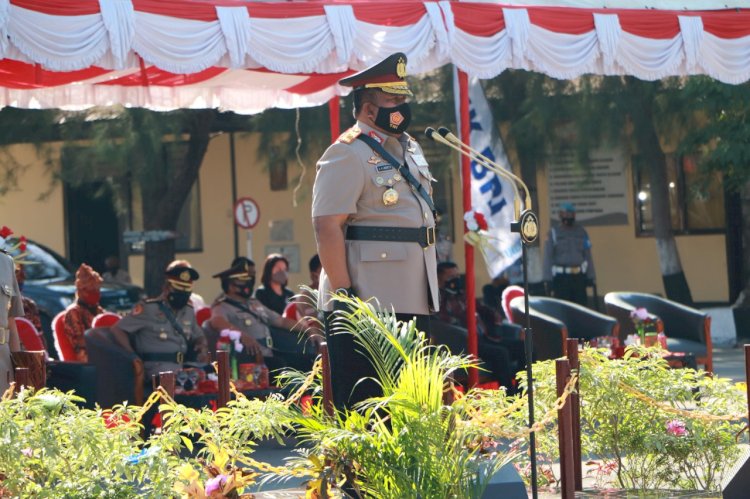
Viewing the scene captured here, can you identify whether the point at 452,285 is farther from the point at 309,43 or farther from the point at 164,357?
the point at 309,43

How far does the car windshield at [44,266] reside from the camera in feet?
57.2

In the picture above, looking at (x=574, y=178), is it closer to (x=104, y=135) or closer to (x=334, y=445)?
(x=104, y=135)

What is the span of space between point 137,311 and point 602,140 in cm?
1018

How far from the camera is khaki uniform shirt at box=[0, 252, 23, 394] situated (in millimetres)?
7227

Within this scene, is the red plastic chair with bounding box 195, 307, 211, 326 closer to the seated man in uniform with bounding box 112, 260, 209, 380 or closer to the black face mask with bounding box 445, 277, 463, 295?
the seated man in uniform with bounding box 112, 260, 209, 380

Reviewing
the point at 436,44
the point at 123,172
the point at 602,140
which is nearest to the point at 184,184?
the point at 123,172

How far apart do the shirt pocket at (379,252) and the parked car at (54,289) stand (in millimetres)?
10476

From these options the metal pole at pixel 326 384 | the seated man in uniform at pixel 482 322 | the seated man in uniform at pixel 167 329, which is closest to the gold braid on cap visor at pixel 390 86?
the metal pole at pixel 326 384

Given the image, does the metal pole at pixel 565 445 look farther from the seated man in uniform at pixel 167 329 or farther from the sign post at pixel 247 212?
the sign post at pixel 247 212

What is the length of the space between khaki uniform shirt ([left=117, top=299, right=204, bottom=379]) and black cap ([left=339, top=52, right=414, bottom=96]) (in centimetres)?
455

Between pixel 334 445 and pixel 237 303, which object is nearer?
pixel 334 445

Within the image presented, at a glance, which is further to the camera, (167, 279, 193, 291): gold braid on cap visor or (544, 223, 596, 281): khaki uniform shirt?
(544, 223, 596, 281): khaki uniform shirt

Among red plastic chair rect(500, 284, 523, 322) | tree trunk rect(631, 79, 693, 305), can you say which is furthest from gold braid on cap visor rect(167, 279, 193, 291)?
tree trunk rect(631, 79, 693, 305)

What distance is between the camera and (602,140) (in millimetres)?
19078
